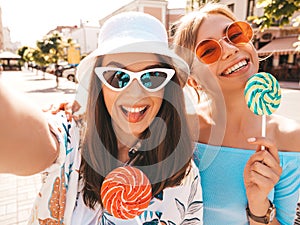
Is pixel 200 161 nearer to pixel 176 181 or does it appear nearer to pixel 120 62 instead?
pixel 176 181

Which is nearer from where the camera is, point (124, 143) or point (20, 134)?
point (20, 134)

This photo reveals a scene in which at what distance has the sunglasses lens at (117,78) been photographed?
47.7 inches

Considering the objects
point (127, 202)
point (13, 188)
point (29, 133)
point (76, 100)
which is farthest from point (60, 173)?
point (13, 188)

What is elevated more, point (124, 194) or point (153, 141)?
point (153, 141)

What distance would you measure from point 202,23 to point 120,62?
65 cm

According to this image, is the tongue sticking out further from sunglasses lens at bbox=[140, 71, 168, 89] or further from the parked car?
the parked car

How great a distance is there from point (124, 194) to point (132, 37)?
2.43 feet

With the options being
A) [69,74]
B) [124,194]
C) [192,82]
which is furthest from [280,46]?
[124,194]

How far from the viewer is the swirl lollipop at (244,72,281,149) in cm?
135

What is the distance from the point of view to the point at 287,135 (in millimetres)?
1430

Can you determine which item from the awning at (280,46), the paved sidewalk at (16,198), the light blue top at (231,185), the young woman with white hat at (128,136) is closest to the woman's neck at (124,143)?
the young woman with white hat at (128,136)

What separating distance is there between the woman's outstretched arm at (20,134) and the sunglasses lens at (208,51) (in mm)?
1110

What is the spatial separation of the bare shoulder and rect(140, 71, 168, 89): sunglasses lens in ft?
2.52

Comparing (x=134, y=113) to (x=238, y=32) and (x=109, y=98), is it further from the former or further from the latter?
(x=238, y=32)
